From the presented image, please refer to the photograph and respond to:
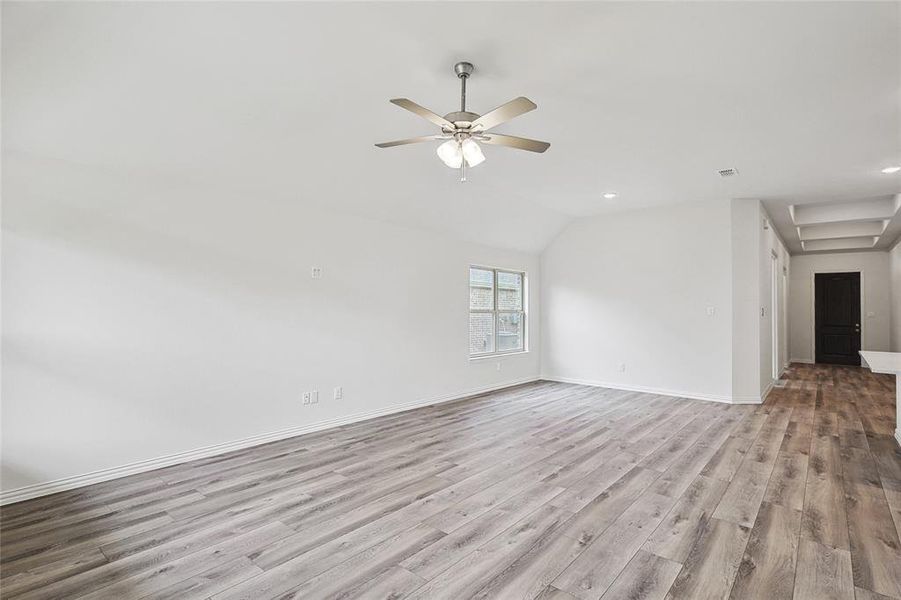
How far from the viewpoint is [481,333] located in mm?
6809

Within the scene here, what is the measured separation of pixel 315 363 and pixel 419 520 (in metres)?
2.37

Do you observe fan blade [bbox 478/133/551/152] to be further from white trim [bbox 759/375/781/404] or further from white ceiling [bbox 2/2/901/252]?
white trim [bbox 759/375/781/404]

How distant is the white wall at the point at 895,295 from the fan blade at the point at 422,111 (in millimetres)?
10341

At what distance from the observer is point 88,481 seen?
3236mm

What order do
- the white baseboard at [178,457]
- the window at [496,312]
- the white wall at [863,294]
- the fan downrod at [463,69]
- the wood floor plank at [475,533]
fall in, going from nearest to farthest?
the wood floor plank at [475,533] → the fan downrod at [463,69] → the white baseboard at [178,457] → the window at [496,312] → the white wall at [863,294]

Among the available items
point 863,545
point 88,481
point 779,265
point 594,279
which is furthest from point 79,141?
point 779,265

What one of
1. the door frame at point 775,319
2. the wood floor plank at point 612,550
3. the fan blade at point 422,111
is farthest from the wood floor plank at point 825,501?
the door frame at point 775,319

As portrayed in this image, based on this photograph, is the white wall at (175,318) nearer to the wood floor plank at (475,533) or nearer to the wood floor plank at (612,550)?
the wood floor plank at (475,533)

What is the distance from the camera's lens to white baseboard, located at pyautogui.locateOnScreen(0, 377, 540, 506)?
3016 millimetres

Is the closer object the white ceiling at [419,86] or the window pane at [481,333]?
the white ceiling at [419,86]

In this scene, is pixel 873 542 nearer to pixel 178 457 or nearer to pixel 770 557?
pixel 770 557

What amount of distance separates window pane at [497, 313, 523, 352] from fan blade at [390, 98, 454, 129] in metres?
4.76

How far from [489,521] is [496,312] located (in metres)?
4.55

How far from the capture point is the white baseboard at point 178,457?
3.02 m
